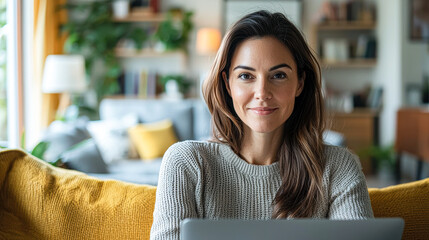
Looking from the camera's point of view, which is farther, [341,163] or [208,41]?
[208,41]

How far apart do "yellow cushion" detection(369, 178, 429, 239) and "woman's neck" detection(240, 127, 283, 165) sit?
0.94ft

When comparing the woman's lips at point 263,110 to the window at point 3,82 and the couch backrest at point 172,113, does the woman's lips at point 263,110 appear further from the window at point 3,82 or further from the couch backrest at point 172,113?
the couch backrest at point 172,113

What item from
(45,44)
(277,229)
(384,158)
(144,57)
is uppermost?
(45,44)

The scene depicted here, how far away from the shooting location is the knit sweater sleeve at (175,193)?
118cm

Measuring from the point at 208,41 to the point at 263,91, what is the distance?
4.63 metres

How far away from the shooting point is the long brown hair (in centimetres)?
133

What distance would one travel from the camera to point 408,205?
1340mm

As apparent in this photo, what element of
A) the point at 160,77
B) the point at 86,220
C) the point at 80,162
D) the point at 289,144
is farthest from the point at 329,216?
the point at 160,77

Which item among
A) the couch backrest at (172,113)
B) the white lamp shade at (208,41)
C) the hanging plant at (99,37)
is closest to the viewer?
the couch backrest at (172,113)

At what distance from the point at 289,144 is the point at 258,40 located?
12.1 inches

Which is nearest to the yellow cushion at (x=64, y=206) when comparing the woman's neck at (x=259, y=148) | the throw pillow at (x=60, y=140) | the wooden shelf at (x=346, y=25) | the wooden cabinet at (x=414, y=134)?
the woman's neck at (x=259, y=148)

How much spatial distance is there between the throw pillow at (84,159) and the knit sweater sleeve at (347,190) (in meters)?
1.36

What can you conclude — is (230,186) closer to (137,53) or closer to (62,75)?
(62,75)

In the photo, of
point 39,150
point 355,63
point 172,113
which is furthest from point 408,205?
point 355,63
